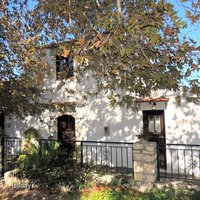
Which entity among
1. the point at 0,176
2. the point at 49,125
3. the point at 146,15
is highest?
the point at 146,15

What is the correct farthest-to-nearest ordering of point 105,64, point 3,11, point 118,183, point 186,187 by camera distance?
1. point 118,183
2. point 186,187
3. point 3,11
4. point 105,64

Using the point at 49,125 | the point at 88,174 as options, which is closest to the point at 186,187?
the point at 88,174

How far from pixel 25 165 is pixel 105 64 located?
4.91m

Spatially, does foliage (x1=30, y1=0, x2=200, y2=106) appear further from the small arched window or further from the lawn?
the small arched window

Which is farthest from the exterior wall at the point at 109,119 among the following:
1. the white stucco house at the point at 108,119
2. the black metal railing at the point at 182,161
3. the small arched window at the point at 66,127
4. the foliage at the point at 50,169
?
the foliage at the point at 50,169

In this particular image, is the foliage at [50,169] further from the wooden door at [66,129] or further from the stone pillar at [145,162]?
the wooden door at [66,129]

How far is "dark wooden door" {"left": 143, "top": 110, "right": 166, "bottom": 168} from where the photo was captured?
10492mm

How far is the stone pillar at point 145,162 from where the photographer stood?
7.16m

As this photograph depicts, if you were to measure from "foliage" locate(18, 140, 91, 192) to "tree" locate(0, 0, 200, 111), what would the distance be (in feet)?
10.7

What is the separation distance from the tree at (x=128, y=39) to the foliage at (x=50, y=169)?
3260mm

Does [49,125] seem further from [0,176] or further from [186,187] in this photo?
[186,187]

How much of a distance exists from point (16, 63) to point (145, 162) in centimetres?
402

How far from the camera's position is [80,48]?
12.1 ft

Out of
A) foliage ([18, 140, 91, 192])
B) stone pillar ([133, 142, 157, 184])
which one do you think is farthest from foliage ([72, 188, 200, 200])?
foliage ([18, 140, 91, 192])
